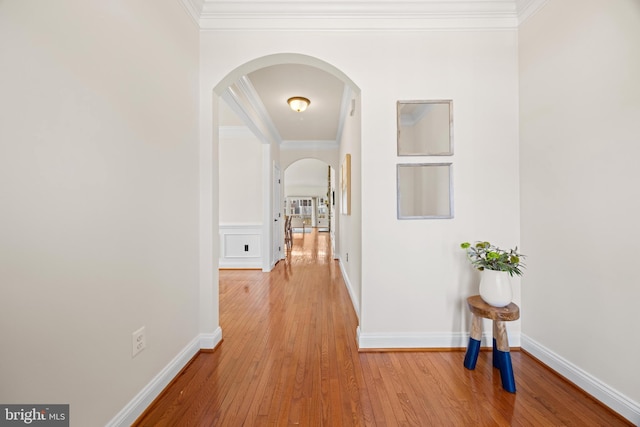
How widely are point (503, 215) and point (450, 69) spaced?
47.7 inches

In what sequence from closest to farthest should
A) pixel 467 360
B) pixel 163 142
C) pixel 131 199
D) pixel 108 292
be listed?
pixel 108 292 < pixel 131 199 < pixel 163 142 < pixel 467 360

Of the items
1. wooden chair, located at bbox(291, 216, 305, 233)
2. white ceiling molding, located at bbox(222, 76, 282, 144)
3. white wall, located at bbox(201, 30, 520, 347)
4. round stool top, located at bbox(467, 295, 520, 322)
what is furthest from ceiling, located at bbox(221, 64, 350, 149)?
wooden chair, located at bbox(291, 216, 305, 233)

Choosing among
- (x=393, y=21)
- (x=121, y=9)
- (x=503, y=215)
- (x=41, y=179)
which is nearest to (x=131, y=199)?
(x=41, y=179)

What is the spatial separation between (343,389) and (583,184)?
6.22ft

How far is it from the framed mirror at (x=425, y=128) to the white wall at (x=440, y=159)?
0.06 m

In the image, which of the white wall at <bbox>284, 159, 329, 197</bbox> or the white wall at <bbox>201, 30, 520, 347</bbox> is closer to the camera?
the white wall at <bbox>201, 30, 520, 347</bbox>

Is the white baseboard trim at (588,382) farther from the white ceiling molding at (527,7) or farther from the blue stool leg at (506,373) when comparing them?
the white ceiling molding at (527,7)

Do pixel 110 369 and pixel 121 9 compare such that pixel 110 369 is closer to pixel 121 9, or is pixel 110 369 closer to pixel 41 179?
pixel 41 179

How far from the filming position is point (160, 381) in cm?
154

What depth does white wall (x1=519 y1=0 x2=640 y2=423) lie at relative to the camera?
1.34m

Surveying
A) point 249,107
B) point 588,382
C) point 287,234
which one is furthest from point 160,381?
point 287,234

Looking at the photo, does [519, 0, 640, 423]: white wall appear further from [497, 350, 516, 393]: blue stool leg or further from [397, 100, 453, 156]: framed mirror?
[397, 100, 453, 156]: framed mirror

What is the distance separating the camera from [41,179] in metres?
0.91

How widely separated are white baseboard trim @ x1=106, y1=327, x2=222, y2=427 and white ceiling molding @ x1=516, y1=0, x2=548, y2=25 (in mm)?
3405
